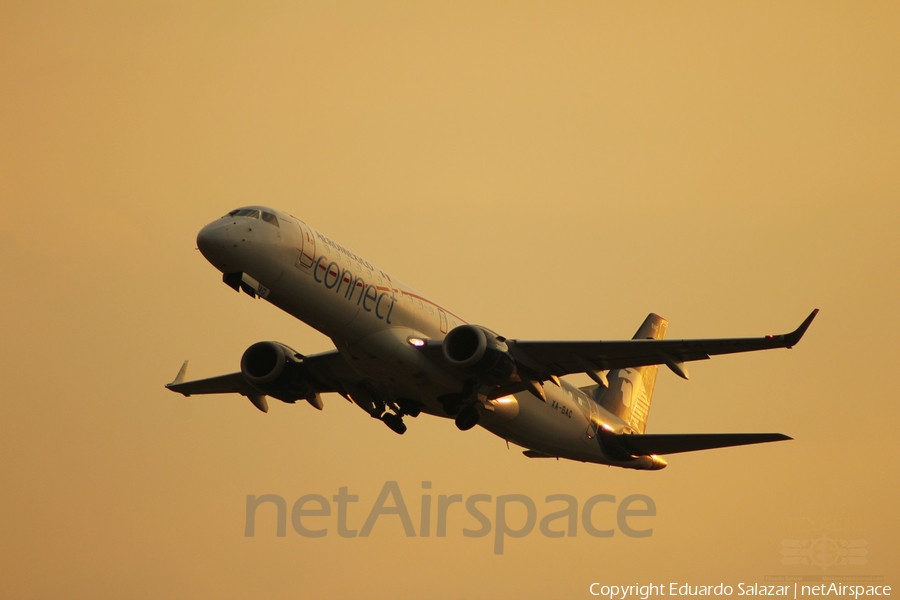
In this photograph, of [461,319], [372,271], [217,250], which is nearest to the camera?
[217,250]

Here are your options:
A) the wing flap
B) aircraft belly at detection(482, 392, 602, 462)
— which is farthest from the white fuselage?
the wing flap

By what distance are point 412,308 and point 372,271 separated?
167cm

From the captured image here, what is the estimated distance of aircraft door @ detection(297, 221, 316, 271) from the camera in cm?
3241

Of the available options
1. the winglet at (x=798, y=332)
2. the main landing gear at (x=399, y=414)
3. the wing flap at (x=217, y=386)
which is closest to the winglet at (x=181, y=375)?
the wing flap at (x=217, y=386)

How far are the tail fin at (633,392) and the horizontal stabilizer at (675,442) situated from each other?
7.08 feet

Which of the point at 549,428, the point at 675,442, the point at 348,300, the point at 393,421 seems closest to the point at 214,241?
the point at 348,300

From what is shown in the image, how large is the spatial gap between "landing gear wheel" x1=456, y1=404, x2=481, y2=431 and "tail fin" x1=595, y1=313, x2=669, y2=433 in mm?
9746

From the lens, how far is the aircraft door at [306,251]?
32406 millimetres

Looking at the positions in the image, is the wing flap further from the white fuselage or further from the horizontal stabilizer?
the horizontal stabilizer

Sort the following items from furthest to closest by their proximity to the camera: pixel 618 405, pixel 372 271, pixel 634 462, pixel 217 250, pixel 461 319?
pixel 618 405 < pixel 634 462 < pixel 461 319 < pixel 372 271 < pixel 217 250

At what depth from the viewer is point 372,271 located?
34.1 meters

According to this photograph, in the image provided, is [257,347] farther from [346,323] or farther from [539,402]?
[539,402]

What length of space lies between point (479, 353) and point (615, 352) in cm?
399

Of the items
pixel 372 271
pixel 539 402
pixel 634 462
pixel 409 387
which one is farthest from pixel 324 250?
pixel 634 462
